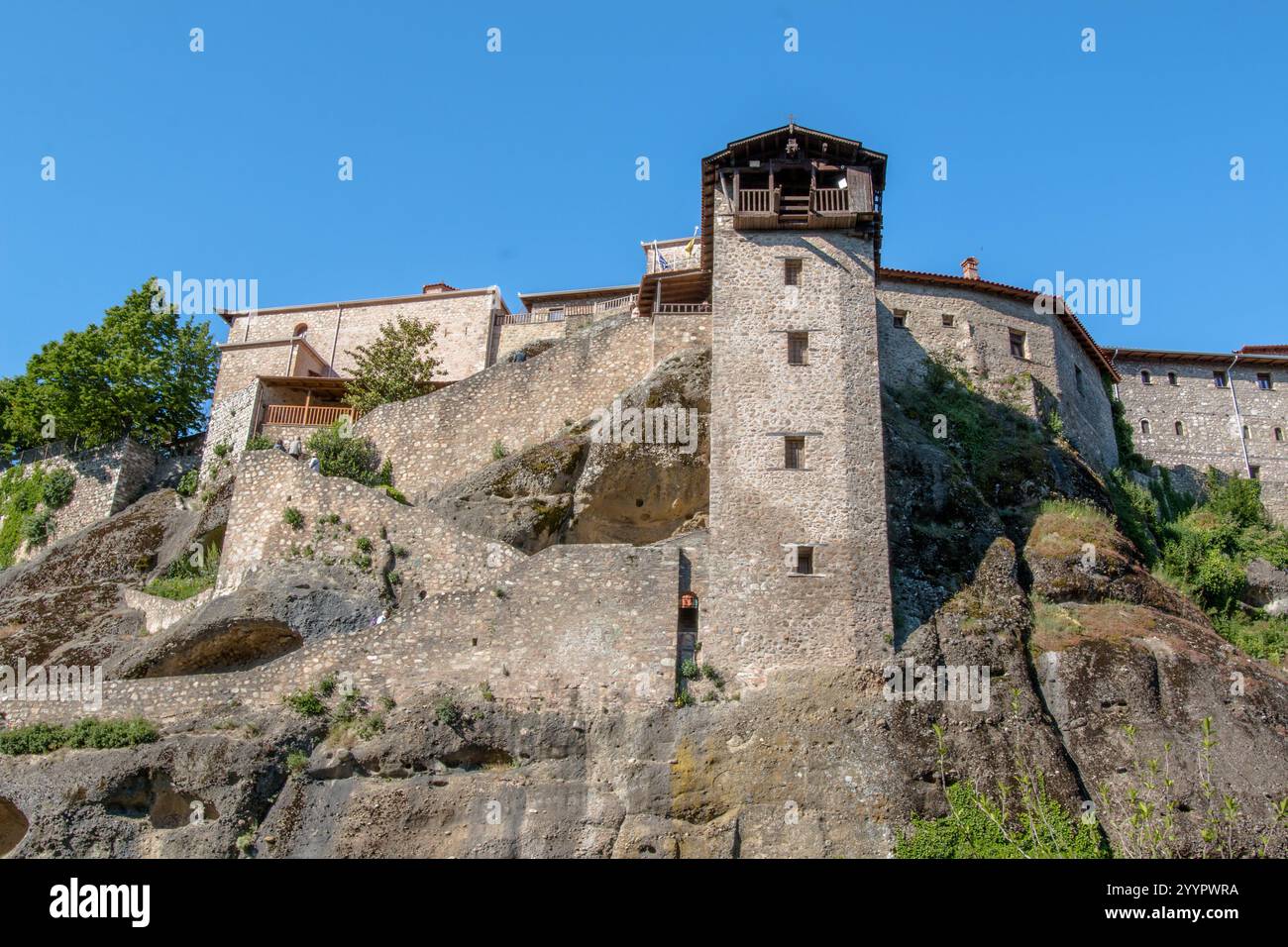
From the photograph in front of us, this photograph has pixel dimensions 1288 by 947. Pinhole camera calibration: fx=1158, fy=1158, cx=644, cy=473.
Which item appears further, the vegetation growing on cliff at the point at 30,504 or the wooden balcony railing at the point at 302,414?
the wooden balcony railing at the point at 302,414

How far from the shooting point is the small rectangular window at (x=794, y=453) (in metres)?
26.1

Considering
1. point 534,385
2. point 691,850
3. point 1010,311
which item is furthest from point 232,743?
point 1010,311

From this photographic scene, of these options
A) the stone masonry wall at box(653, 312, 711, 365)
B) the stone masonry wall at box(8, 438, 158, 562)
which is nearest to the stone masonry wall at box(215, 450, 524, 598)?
the stone masonry wall at box(653, 312, 711, 365)

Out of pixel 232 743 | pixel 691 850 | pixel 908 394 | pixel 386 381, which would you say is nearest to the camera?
pixel 691 850

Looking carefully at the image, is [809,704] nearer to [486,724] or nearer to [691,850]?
[691,850]

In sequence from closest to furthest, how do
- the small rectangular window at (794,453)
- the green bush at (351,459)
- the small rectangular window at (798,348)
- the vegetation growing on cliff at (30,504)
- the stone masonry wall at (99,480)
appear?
the small rectangular window at (794,453)
the small rectangular window at (798,348)
the green bush at (351,459)
the stone masonry wall at (99,480)
the vegetation growing on cliff at (30,504)

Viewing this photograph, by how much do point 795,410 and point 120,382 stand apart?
25.1m

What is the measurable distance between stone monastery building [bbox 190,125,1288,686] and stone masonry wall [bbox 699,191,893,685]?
1.9 inches

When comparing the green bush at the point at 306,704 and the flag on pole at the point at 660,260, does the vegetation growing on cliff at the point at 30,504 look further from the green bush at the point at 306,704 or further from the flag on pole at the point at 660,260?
the flag on pole at the point at 660,260

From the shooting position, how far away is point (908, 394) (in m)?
34.9

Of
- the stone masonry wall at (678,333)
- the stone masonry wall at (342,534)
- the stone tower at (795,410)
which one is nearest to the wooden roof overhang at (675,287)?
the stone masonry wall at (678,333)

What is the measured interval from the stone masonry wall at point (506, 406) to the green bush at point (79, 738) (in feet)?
36.4

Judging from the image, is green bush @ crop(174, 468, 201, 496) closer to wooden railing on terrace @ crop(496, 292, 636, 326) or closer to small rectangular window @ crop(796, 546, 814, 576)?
wooden railing on terrace @ crop(496, 292, 636, 326)
